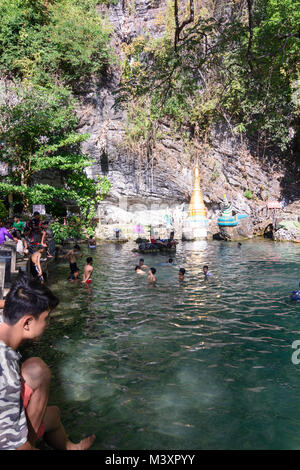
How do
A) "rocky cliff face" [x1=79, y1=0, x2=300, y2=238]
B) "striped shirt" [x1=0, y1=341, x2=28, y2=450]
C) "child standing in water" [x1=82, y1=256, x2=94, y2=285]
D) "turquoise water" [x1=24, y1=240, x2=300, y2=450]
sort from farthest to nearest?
"rocky cliff face" [x1=79, y1=0, x2=300, y2=238], "child standing in water" [x1=82, y1=256, x2=94, y2=285], "turquoise water" [x1=24, y1=240, x2=300, y2=450], "striped shirt" [x1=0, y1=341, x2=28, y2=450]

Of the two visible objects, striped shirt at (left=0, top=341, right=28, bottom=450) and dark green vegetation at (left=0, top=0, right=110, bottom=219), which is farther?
dark green vegetation at (left=0, top=0, right=110, bottom=219)

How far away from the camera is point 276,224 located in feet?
83.7

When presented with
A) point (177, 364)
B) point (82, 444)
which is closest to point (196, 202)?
point (177, 364)

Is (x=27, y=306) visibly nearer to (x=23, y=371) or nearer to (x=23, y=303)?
(x=23, y=303)

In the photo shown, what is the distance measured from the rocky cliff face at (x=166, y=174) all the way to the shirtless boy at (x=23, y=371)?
1034 inches

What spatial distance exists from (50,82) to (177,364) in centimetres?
2705

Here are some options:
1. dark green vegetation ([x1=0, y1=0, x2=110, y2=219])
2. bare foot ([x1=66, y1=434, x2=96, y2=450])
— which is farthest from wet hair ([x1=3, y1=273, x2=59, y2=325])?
dark green vegetation ([x1=0, y1=0, x2=110, y2=219])

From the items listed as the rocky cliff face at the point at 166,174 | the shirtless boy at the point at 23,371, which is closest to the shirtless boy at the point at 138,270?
the shirtless boy at the point at 23,371

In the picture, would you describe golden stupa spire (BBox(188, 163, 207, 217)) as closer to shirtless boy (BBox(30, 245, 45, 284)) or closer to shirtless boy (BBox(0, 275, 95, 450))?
shirtless boy (BBox(30, 245, 45, 284))

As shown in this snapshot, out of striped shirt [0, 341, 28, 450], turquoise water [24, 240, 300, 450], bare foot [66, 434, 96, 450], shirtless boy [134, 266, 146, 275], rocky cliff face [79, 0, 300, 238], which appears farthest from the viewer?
rocky cliff face [79, 0, 300, 238]

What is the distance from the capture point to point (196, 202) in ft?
93.7

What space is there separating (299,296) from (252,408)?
587 centimetres

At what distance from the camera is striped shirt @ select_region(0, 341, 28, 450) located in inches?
89.6
